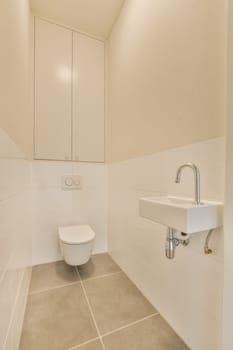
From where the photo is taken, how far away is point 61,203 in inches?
79.2

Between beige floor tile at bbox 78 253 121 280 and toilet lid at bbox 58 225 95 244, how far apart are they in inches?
15.9

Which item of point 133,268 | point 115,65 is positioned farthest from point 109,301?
point 115,65

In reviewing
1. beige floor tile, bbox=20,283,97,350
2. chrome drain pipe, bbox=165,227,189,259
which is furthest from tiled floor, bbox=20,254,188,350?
chrome drain pipe, bbox=165,227,189,259

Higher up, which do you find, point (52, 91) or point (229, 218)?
point (52, 91)

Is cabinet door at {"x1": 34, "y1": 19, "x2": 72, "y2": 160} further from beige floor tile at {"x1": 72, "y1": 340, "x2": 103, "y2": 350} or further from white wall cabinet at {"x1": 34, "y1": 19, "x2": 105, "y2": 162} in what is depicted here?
beige floor tile at {"x1": 72, "y1": 340, "x2": 103, "y2": 350}

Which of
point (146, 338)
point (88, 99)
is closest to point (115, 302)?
point (146, 338)

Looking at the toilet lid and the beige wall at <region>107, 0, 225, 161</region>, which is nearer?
the beige wall at <region>107, 0, 225, 161</region>

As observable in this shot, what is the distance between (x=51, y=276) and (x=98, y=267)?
1.59 ft

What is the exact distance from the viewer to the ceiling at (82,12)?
174 centimetres

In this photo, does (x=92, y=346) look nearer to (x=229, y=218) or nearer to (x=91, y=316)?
(x=91, y=316)

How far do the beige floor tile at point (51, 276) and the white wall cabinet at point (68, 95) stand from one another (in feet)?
4.04

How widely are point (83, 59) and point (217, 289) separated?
8.37 ft

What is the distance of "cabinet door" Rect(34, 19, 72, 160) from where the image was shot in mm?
1876

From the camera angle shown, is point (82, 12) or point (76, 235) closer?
point (76, 235)
